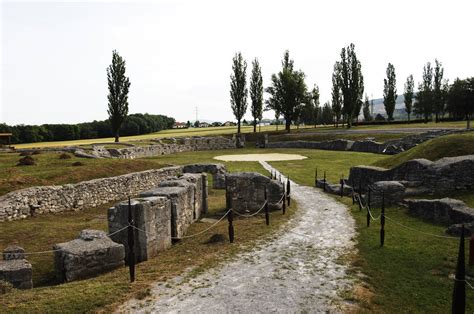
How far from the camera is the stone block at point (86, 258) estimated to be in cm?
1148

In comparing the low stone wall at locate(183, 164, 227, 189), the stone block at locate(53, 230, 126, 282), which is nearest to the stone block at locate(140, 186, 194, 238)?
the stone block at locate(53, 230, 126, 282)

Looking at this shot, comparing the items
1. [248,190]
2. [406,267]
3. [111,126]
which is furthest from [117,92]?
[406,267]

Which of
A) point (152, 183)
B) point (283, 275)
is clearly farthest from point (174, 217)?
point (152, 183)

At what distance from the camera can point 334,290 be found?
401 inches

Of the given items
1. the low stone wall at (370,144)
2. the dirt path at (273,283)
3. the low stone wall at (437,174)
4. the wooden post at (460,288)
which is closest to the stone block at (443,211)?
the low stone wall at (437,174)

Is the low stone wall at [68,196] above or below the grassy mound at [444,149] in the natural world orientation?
below

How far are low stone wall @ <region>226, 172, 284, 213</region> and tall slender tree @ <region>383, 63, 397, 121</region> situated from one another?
274 feet

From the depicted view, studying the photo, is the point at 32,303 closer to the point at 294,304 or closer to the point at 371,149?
the point at 294,304

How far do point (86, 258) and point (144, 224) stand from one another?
2183mm

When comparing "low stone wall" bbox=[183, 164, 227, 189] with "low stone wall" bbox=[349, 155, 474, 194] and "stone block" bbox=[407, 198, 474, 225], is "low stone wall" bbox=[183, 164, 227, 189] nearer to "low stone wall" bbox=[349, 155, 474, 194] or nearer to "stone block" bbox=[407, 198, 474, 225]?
"low stone wall" bbox=[349, 155, 474, 194]

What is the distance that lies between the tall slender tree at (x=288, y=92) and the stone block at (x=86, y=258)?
74.8 metres

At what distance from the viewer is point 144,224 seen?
13250 mm

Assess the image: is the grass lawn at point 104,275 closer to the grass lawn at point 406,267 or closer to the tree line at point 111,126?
the grass lawn at point 406,267

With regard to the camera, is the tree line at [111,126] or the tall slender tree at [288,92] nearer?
the tree line at [111,126]
